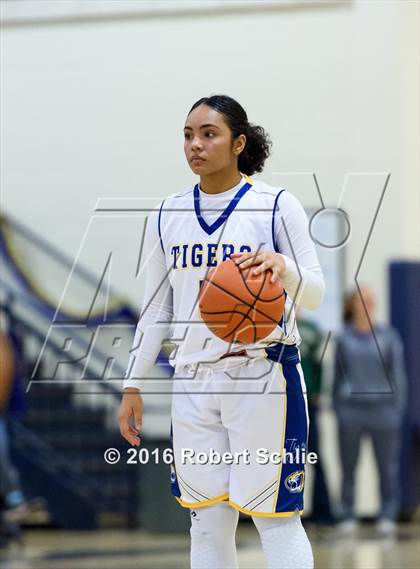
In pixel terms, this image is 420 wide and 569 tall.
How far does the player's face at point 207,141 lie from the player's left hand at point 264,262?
0.99 ft

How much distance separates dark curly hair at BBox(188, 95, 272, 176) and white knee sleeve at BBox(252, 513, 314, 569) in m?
1.04

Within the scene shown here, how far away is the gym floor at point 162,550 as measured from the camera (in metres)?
6.13

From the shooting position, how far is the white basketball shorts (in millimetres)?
3240

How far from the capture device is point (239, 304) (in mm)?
3207

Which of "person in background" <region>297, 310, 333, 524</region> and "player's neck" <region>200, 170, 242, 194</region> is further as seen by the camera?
"person in background" <region>297, 310, 333, 524</region>

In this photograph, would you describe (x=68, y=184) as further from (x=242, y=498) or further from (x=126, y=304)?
(x=242, y=498)

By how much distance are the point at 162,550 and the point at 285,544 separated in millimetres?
3820

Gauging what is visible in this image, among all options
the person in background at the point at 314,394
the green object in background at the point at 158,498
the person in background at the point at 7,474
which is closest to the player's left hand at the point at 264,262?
the person in background at the point at 314,394

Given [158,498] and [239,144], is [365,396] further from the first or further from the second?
[239,144]

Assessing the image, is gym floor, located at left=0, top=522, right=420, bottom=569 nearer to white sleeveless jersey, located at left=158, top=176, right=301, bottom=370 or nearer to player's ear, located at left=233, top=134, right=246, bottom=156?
white sleeveless jersey, located at left=158, top=176, right=301, bottom=370

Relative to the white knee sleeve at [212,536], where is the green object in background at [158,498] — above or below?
above

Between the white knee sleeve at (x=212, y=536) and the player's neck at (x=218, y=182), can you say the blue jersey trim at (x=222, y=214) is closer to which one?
the player's neck at (x=218, y=182)

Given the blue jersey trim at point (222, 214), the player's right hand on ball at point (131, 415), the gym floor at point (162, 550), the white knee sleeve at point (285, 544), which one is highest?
the blue jersey trim at point (222, 214)

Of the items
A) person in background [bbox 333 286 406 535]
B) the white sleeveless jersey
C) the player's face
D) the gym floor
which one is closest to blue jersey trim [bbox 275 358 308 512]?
the white sleeveless jersey
